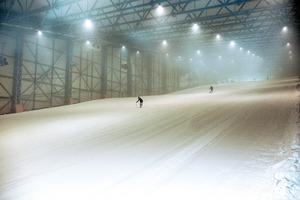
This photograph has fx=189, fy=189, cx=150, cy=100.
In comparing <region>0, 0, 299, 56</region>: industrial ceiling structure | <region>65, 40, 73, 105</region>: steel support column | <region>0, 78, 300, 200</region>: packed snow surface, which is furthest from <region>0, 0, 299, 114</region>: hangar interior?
<region>0, 78, 300, 200</region>: packed snow surface

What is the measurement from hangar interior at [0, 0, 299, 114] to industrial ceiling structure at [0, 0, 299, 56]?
0.10m

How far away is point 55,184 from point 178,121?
6.31 metres

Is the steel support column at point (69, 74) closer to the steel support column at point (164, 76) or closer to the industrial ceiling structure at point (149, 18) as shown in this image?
the industrial ceiling structure at point (149, 18)

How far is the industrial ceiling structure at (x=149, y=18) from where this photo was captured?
61.9 feet

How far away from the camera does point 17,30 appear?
20.8 meters

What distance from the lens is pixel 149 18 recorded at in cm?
2144

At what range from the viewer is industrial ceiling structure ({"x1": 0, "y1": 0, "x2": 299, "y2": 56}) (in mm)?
18859

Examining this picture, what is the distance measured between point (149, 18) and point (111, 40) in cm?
901

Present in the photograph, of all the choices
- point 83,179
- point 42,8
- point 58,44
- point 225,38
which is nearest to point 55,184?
point 83,179

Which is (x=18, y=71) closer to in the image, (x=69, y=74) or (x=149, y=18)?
(x=69, y=74)

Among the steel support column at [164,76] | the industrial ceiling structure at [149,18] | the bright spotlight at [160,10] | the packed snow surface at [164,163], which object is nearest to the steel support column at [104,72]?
the industrial ceiling structure at [149,18]

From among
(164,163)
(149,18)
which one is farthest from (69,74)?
(164,163)

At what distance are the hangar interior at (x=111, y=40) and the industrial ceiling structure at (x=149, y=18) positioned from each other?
105mm

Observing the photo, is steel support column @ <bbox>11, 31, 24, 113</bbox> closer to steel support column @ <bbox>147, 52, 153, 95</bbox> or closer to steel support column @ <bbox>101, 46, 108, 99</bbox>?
steel support column @ <bbox>101, 46, 108, 99</bbox>
